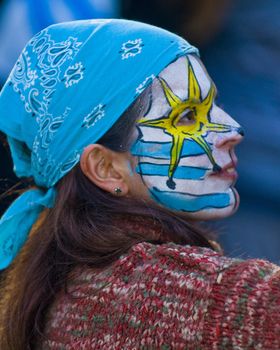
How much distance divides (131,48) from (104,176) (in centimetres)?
30

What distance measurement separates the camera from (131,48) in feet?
5.66

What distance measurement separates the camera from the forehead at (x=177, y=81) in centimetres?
171

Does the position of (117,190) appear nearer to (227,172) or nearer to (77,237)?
(77,237)

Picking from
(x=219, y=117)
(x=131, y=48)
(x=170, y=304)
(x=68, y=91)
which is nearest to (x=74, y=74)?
(x=68, y=91)

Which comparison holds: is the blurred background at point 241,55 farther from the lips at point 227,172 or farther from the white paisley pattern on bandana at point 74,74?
the white paisley pattern on bandana at point 74,74

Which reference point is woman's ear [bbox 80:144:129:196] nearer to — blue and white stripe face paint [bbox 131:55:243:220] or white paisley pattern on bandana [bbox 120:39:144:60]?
blue and white stripe face paint [bbox 131:55:243:220]

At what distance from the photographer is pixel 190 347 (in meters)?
1.35

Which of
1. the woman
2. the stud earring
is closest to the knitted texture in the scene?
the woman

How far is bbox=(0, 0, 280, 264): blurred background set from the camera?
269 cm

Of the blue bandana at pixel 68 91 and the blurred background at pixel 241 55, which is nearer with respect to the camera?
the blue bandana at pixel 68 91

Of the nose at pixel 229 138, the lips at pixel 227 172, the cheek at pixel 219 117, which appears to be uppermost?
the cheek at pixel 219 117

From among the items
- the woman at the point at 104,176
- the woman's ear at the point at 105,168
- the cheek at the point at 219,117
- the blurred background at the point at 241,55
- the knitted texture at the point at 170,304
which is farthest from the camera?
the blurred background at the point at 241,55

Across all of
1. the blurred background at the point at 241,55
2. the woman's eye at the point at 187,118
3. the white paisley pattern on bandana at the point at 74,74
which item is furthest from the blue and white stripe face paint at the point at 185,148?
→ the blurred background at the point at 241,55

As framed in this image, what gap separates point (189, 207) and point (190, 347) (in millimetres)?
443
